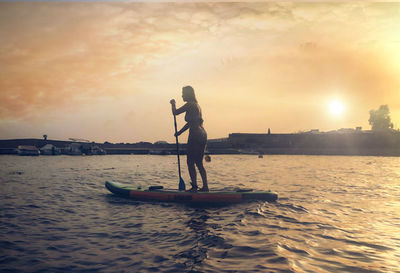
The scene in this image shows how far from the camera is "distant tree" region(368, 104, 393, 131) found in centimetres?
9738

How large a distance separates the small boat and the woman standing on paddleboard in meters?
0.40

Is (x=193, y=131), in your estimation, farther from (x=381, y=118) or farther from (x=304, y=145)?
(x=381, y=118)

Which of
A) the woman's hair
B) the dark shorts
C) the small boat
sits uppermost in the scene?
the woman's hair

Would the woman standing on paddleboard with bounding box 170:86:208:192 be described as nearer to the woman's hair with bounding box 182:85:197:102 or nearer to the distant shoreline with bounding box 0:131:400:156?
the woman's hair with bounding box 182:85:197:102

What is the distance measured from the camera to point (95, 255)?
→ 14.2 ft

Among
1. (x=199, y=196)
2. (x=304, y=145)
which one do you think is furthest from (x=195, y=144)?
(x=304, y=145)

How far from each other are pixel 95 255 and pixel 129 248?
55 centimetres

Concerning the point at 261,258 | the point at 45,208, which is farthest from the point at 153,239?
the point at 45,208

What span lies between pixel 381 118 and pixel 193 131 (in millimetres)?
110946

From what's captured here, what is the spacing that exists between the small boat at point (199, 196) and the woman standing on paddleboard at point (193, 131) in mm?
402

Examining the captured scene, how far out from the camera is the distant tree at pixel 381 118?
97375 mm

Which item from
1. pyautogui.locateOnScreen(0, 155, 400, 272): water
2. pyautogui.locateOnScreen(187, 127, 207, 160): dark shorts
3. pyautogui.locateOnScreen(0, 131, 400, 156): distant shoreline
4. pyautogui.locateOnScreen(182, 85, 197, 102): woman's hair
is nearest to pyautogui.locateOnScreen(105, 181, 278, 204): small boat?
pyautogui.locateOnScreen(0, 155, 400, 272): water

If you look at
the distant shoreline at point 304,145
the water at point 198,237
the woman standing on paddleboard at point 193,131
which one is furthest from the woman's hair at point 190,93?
the distant shoreline at point 304,145

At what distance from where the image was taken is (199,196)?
8617 mm
